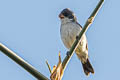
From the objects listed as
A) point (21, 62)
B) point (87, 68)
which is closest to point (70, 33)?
point (87, 68)

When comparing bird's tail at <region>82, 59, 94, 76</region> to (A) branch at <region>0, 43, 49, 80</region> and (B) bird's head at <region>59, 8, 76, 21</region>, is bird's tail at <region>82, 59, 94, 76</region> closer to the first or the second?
(B) bird's head at <region>59, 8, 76, 21</region>

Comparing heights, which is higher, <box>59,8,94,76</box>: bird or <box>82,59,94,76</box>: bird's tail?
<box>59,8,94,76</box>: bird

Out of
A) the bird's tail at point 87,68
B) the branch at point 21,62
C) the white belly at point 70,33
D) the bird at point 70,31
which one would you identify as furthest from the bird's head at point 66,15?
the branch at point 21,62

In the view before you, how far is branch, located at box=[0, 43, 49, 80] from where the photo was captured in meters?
0.80

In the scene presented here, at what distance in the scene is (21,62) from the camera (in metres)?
0.83

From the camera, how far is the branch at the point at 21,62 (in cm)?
80

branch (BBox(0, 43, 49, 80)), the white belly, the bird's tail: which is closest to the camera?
branch (BBox(0, 43, 49, 80))

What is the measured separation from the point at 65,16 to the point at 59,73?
483 cm

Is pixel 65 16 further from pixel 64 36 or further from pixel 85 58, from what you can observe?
pixel 85 58

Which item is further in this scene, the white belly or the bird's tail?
the bird's tail

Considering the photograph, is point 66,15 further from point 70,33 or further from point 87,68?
point 87,68

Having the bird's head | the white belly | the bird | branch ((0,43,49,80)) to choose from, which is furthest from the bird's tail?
branch ((0,43,49,80))

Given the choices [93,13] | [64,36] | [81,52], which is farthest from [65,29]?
[93,13]

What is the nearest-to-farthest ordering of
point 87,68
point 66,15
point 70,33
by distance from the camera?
1. point 70,33
2. point 66,15
3. point 87,68
